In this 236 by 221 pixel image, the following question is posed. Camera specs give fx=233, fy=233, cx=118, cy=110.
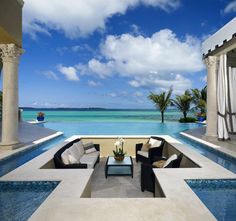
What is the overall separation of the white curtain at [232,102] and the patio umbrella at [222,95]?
223 centimetres

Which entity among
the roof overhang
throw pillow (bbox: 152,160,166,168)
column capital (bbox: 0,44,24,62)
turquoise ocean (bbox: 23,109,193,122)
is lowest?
throw pillow (bbox: 152,160,166,168)

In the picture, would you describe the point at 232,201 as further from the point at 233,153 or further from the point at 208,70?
the point at 208,70

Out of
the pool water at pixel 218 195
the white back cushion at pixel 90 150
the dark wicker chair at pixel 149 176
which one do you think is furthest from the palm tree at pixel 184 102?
the pool water at pixel 218 195

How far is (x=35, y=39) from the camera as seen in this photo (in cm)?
3800

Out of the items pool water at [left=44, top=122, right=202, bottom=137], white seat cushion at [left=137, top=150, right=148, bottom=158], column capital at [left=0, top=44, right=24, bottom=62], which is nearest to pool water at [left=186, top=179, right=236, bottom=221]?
white seat cushion at [left=137, top=150, right=148, bottom=158]

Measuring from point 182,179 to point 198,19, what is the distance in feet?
69.4

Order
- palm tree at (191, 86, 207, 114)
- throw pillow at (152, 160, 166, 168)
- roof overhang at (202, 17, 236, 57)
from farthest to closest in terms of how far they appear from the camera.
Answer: palm tree at (191, 86, 207, 114)
roof overhang at (202, 17, 236, 57)
throw pillow at (152, 160, 166, 168)

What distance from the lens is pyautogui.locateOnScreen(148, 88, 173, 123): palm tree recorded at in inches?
853

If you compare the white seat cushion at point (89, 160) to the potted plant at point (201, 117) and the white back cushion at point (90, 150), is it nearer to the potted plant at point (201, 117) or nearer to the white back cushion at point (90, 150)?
the white back cushion at point (90, 150)

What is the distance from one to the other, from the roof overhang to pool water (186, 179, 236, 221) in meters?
4.79

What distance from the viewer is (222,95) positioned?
8758mm

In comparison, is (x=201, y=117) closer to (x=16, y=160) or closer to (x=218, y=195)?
(x=16, y=160)

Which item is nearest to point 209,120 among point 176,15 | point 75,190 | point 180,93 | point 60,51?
point 75,190

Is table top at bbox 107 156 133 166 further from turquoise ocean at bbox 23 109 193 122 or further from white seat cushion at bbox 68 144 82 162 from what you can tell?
turquoise ocean at bbox 23 109 193 122
